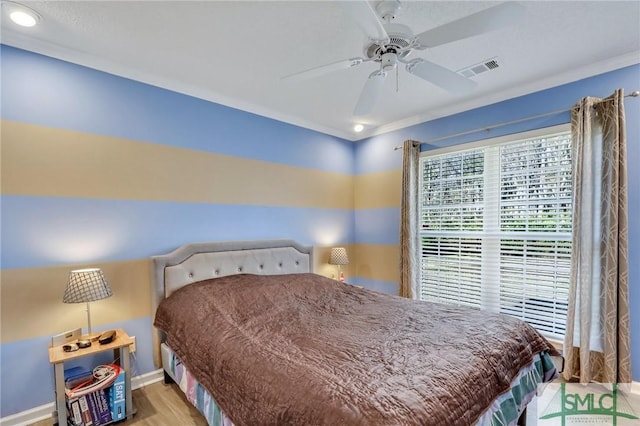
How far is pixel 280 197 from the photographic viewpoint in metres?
3.53

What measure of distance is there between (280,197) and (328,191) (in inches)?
31.4

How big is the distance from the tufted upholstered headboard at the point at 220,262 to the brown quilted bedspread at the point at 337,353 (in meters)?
0.17

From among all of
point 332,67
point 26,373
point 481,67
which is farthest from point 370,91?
point 26,373

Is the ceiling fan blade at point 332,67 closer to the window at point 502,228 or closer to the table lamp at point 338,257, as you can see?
the window at point 502,228

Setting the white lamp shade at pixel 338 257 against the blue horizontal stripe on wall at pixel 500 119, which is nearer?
the blue horizontal stripe on wall at pixel 500 119

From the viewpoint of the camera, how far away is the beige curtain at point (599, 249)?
2297mm

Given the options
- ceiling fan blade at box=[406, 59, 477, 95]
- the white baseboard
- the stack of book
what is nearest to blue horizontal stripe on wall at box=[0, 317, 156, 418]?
the white baseboard

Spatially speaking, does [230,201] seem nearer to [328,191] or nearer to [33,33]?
[328,191]

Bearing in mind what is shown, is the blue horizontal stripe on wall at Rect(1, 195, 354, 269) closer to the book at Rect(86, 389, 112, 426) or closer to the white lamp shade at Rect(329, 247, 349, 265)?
the white lamp shade at Rect(329, 247, 349, 265)

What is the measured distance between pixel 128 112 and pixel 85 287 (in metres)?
1.42

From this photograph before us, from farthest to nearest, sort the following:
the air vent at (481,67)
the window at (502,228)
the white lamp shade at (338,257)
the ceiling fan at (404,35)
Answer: the white lamp shade at (338,257), the window at (502,228), the air vent at (481,67), the ceiling fan at (404,35)

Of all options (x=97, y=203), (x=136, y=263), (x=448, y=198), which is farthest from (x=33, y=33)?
(x=448, y=198)

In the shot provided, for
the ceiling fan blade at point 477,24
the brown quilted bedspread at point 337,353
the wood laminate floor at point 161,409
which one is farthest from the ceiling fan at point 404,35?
the wood laminate floor at point 161,409

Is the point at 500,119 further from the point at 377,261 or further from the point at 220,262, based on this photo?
the point at 220,262
